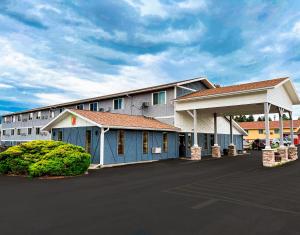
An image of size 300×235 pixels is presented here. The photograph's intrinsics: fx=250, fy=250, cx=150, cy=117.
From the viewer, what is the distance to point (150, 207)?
707 centimetres

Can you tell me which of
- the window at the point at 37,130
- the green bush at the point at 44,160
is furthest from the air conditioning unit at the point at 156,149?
the window at the point at 37,130

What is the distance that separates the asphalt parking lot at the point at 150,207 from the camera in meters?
5.45

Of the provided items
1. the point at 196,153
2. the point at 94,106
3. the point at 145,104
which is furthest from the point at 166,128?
the point at 94,106

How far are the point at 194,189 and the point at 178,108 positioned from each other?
46.1ft

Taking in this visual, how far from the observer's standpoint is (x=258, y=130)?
59781 millimetres

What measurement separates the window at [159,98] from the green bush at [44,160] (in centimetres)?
1169

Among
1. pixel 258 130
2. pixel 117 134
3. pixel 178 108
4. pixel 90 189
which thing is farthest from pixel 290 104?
pixel 258 130

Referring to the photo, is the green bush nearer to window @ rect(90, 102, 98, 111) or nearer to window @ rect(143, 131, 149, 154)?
window @ rect(143, 131, 149, 154)

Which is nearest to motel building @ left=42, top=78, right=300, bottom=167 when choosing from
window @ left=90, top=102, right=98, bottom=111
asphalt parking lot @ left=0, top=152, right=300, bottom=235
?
asphalt parking lot @ left=0, top=152, right=300, bottom=235

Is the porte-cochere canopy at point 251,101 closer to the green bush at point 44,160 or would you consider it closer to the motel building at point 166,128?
the motel building at point 166,128

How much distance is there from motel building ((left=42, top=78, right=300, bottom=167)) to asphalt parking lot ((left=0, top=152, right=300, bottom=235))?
6.78m

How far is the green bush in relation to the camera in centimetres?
1292

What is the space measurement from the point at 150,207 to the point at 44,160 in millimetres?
8271

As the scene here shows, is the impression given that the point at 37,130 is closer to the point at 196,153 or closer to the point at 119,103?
the point at 119,103
